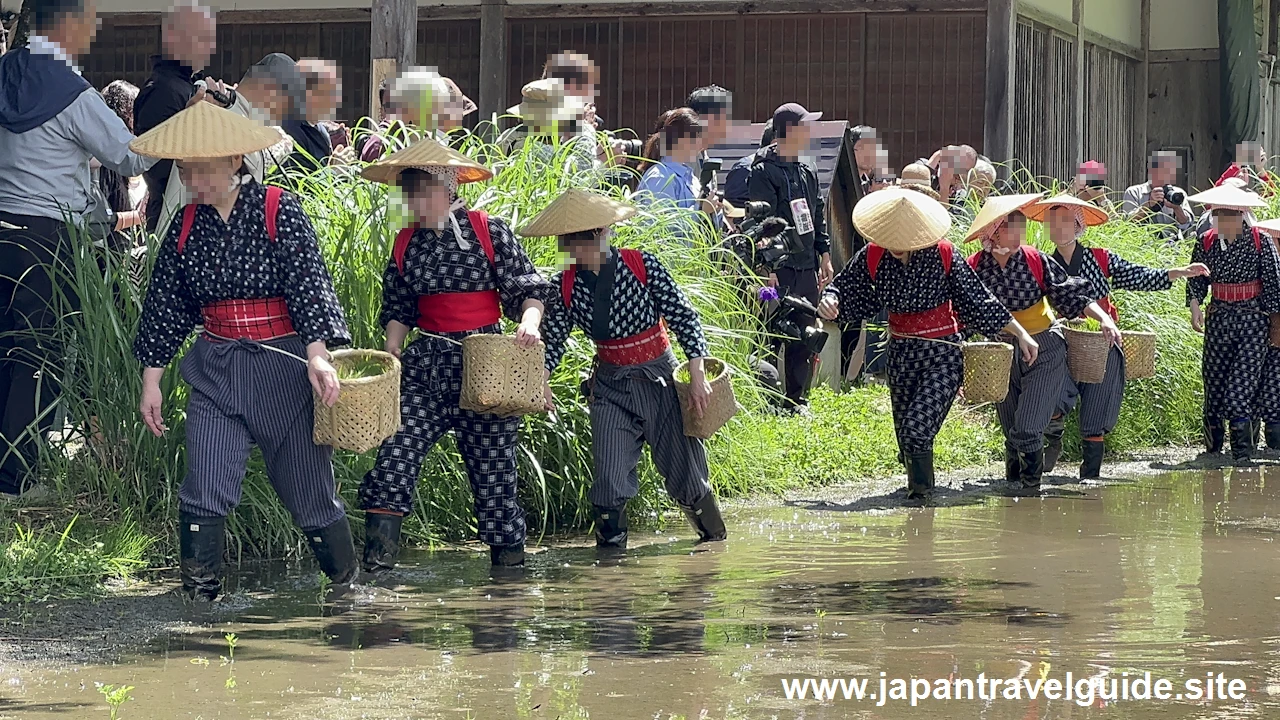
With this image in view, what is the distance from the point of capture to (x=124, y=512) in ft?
23.8

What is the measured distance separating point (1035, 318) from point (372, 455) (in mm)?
4188

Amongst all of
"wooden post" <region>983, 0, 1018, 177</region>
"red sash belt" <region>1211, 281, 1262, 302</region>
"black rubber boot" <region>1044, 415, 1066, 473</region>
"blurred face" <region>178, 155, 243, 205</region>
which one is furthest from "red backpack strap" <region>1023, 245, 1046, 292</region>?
"blurred face" <region>178, 155, 243, 205</region>

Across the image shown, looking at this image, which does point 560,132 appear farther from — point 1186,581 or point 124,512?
point 1186,581

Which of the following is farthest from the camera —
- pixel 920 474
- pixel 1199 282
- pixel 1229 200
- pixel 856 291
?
pixel 1199 282

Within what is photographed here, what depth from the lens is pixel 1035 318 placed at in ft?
34.2

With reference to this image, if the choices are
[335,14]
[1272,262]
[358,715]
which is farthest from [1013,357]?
[335,14]

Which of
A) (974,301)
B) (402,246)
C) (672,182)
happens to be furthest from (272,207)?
(974,301)

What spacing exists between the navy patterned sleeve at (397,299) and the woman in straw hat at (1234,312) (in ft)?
20.1

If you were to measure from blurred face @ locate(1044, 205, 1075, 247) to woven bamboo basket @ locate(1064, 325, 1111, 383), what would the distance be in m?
0.49

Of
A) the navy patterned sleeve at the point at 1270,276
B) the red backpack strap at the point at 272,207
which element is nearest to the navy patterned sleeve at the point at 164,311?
the red backpack strap at the point at 272,207

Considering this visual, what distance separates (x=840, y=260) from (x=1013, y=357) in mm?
3235

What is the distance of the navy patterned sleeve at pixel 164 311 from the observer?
21.4ft

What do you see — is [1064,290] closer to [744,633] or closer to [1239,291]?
[1239,291]

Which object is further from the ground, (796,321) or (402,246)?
(402,246)
